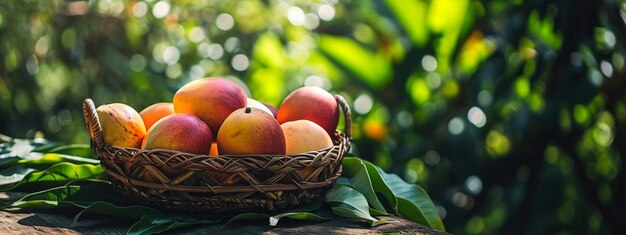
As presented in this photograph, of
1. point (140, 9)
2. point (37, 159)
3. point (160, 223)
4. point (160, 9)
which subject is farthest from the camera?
point (140, 9)

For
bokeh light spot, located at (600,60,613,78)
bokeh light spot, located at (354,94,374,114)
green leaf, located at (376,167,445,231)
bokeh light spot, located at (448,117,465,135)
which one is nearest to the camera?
green leaf, located at (376,167,445,231)

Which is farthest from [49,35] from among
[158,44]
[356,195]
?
[356,195]

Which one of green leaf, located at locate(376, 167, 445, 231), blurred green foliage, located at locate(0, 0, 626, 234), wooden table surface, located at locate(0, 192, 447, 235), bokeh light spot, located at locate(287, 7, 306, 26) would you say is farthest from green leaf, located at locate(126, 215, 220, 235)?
bokeh light spot, located at locate(287, 7, 306, 26)

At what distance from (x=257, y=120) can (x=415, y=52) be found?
1731 mm

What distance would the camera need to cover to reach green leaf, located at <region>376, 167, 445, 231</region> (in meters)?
1.31

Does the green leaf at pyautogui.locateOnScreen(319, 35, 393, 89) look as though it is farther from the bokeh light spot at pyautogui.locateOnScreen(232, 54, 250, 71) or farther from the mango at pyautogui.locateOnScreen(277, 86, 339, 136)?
the mango at pyautogui.locateOnScreen(277, 86, 339, 136)

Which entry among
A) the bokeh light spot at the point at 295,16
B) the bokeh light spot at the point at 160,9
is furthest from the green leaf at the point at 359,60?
the bokeh light spot at the point at 160,9

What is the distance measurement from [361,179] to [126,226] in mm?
426

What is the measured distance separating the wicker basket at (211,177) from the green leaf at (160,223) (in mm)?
32

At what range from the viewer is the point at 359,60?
9.59 ft

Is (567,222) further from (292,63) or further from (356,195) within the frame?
(356,195)

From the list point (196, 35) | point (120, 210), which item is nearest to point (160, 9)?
point (196, 35)

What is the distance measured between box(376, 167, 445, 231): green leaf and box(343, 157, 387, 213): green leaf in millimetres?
34

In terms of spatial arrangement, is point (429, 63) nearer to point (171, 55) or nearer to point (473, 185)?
point (473, 185)
